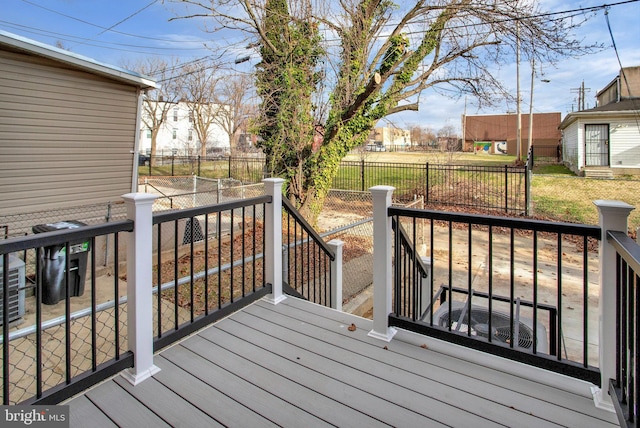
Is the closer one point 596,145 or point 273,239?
point 273,239

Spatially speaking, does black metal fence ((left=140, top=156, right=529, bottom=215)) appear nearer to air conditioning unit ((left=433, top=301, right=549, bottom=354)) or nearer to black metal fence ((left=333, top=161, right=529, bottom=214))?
black metal fence ((left=333, top=161, right=529, bottom=214))

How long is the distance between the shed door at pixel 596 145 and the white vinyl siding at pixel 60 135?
17.2 metres

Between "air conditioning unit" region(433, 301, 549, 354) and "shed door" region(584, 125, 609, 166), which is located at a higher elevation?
"shed door" region(584, 125, 609, 166)

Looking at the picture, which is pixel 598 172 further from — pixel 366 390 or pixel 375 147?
pixel 366 390

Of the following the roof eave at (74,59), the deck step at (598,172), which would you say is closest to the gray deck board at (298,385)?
the roof eave at (74,59)

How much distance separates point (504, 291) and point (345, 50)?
5.88 m

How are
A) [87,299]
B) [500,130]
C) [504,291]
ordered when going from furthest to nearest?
[500,130], [504,291], [87,299]

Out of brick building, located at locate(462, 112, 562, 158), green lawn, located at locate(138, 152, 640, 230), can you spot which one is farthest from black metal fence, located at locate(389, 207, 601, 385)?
brick building, located at locate(462, 112, 562, 158)

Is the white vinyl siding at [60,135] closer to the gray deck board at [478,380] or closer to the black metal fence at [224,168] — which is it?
the black metal fence at [224,168]

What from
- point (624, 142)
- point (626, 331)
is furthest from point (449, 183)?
point (626, 331)

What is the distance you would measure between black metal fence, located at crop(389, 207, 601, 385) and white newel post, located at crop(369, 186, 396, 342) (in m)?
0.07

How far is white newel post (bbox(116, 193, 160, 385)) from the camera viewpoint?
1.99 meters

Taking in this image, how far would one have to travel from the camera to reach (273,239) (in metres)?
3.08

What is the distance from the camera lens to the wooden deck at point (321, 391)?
1.69 metres
